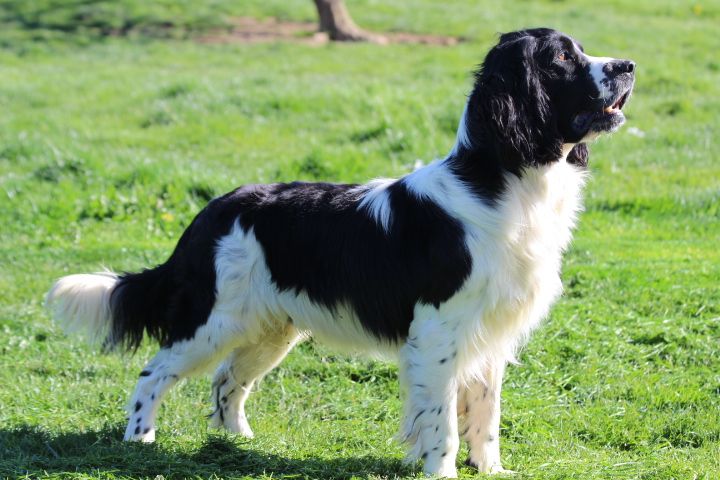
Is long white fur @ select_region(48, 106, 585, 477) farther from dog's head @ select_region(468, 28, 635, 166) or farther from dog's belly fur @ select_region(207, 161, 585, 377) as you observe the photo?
dog's head @ select_region(468, 28, 635, 166)

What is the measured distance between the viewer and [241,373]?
5.41m

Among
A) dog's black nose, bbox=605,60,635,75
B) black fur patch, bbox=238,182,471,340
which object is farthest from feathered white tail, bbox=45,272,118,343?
dog's black nose, bbox=605,60,635,75

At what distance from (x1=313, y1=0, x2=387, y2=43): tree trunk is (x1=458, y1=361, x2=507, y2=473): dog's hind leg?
52.4ft

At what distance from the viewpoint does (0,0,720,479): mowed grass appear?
197 inches

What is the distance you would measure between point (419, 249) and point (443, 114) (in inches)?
318

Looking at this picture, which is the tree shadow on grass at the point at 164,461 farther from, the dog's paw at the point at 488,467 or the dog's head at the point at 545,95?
the dog's head at the point at 545,95

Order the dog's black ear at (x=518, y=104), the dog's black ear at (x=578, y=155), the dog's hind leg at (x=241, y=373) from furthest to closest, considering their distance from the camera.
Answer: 1. the dog's hind leg at (x=241, y=373)
2. the dog's black ear at (x=578, y=155)
3. the dog's black ear at (x=518, y=104)

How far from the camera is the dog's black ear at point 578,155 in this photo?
15.3 ft

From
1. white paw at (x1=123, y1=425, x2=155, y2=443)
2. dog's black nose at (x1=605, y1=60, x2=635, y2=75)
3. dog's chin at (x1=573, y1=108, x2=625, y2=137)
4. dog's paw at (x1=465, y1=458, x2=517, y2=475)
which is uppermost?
dog's black nose at (x1=605, y1=60, x2=635, y2=75)

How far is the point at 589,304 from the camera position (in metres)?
6.77

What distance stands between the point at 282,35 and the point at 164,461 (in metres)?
17.3

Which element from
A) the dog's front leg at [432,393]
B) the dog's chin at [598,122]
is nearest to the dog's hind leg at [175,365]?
the dog's front leg at [432,393]

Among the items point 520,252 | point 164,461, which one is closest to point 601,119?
point 520,252

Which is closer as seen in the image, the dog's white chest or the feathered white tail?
the dog's white chest
